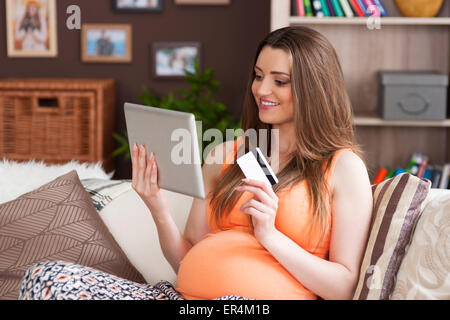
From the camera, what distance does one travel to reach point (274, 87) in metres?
1.53

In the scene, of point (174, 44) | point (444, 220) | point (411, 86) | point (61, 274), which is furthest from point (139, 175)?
point (174, 44)

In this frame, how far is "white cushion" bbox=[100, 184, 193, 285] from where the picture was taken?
180 cm

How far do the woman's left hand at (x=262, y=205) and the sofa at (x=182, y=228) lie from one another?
235mm

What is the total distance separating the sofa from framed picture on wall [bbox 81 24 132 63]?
1647 millimetres

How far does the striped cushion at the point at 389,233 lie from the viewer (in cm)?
138

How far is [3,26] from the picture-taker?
3.61 metres

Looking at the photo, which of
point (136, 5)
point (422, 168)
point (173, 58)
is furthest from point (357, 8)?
point (136, 5)

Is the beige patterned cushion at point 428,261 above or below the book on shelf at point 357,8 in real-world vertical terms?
below

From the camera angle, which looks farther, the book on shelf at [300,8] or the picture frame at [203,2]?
the picture frame at [203,2]

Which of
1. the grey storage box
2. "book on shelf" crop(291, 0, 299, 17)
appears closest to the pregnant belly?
the grey storage box

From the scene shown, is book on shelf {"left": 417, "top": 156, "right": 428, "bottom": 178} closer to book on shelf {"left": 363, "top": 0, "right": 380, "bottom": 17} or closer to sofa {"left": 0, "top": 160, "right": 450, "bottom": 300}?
book on shelf {"left": 363, "top": 0, "right": 380, "bottom": 17}

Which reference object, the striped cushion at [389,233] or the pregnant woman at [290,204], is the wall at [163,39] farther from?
the striped cushion at [389,233]

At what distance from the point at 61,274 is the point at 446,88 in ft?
6.95

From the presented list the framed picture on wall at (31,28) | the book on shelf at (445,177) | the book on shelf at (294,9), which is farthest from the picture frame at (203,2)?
the book on shelf at (445,177)
